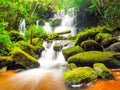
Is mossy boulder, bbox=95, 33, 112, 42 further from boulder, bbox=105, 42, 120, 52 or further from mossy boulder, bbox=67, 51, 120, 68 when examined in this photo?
mossy boulder, bbox=67, 51, 120, 68

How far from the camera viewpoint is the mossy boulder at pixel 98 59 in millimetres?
12508

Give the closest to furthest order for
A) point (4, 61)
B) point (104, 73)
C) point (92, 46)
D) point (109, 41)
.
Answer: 1. point (104, 73)
2. point (4, 61)
3. point (92, 46)
4. point (109, 41)

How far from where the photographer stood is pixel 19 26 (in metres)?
25.0

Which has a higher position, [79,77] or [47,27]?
[47,27]

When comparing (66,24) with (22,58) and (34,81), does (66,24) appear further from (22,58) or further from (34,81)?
(34,81)

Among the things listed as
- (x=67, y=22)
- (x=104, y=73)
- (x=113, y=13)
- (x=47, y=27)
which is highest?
(x=113, y=13)

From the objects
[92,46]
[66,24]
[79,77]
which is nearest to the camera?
[79,77]

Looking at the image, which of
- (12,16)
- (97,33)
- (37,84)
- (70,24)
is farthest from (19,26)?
(37,84)

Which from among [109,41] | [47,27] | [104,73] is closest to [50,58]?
[109,41]

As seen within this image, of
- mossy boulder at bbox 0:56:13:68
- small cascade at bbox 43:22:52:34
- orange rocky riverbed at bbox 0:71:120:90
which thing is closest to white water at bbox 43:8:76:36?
small cascade at bbox 43:22:52:34

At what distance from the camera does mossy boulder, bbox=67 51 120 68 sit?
41.0 feet

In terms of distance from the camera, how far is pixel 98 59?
12508 mm

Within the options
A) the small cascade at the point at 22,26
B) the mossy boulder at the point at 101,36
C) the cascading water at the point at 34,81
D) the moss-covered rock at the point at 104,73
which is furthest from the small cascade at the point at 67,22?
the moss-covered rock at the point at 104,73

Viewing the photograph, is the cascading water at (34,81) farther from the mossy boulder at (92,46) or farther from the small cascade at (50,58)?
the mossy boulder at (92,46)
